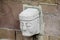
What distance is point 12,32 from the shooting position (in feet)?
7.76

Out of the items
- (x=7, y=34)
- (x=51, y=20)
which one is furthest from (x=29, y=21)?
(x=7, y=34)

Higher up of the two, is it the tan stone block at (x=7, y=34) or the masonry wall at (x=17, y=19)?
the masonry wall at (x=17, y=19)

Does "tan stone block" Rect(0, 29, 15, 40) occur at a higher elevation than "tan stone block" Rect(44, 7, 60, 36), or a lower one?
lower

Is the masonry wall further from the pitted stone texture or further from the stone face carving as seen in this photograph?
the stone face carving

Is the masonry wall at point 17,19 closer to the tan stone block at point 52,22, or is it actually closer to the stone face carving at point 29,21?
the tan stone block at point 52,22

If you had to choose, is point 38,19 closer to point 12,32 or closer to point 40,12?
point 40,12

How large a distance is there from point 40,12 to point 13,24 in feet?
1.13

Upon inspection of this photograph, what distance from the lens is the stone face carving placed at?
84.2 inches

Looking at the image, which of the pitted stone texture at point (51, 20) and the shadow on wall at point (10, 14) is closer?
the pitted stone texture at point (51, 20)

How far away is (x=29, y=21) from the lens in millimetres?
2141

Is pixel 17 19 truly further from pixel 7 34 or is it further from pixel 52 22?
pixel 52 22

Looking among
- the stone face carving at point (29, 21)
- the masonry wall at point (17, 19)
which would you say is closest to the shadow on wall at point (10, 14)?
the masonry wall at point (17, 19)

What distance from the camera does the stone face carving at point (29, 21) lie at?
2139mm

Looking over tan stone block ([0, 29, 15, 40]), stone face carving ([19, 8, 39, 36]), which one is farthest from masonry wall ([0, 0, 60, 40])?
stone face carving ([19, 8, 39, 36])
